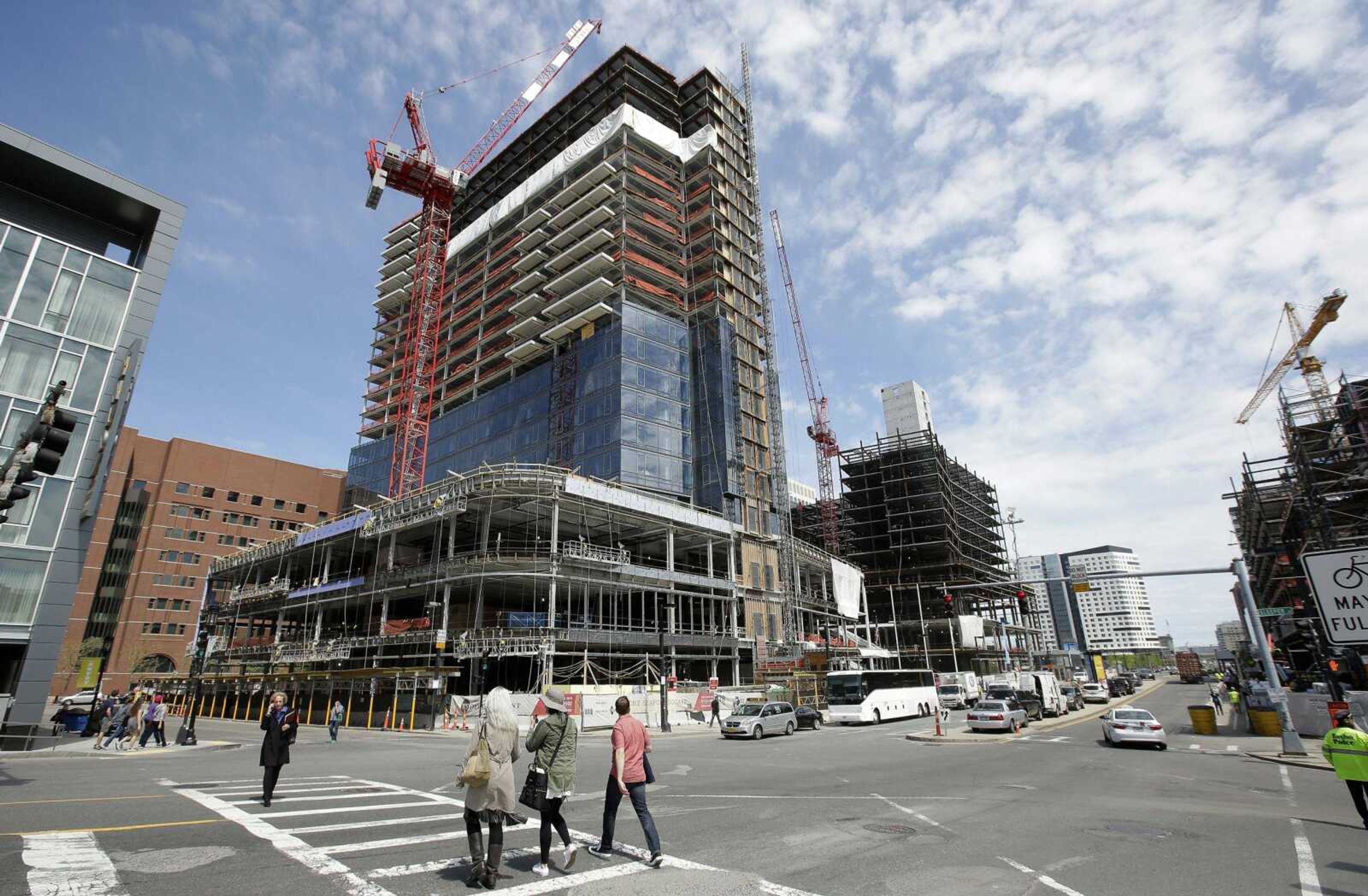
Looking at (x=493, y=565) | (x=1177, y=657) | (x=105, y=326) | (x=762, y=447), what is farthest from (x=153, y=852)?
(x=1177, y=657)

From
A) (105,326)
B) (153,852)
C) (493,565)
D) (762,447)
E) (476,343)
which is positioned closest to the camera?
(153,852)

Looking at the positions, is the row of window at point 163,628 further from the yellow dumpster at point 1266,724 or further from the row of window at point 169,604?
the yellow dumpster at point 1266,724

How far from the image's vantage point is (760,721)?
99.3ft

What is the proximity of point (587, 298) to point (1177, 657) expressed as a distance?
4428 inches

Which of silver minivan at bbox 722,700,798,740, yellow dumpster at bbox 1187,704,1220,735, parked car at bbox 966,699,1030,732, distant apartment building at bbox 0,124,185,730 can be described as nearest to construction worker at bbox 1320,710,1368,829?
parked car at bbox 966,699,1030,732

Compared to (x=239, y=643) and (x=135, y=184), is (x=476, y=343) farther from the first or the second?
(x=135, y=184)

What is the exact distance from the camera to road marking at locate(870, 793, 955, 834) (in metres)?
10.0

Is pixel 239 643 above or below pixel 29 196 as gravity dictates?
below

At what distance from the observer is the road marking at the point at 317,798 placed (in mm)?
11528

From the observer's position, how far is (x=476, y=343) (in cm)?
8844

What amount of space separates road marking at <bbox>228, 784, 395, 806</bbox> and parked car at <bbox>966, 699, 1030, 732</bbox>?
83.0 ft

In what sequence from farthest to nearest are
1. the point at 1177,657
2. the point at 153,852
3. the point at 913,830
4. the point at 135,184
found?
the point at 1177,657 < the point at 135,184 < the point at 913,830 < the point at 153,852

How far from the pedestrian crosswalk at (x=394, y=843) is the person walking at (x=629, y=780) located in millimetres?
246

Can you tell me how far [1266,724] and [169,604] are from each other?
338ft
